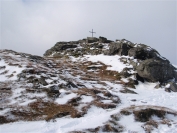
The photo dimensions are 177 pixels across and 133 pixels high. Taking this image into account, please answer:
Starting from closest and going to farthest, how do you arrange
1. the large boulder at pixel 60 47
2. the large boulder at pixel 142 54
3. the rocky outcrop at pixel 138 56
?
the rocky outcrop at pixel 138 56, the large boulder at pixel 142 54, the large boulder at pixel 60 47

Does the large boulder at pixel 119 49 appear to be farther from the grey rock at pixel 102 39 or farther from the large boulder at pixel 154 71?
the grey rock at pixel 102 39

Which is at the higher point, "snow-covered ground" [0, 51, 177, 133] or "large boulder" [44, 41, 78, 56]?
"large boulder" [44, 41, 78, 56]

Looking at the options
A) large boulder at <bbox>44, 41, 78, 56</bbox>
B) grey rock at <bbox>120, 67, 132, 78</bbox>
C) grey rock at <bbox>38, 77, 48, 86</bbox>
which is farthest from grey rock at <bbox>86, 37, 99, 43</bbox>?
grey rock at <bbox>38, 77, 48, 86</bbox>

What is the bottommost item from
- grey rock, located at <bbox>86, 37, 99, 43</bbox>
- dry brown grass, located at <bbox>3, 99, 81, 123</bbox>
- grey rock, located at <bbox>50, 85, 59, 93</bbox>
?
dry brown grass, located at <bbox>3, 99, 81, 123</bbox>

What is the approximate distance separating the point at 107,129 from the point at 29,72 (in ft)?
61.5

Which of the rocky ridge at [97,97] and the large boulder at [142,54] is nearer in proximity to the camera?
the rocky ridge at [97,97]

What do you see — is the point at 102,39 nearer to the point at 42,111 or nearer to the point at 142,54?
the point at 142,54

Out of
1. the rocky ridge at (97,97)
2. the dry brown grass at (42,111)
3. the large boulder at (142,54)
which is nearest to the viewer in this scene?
the rocky ridge at (97,97)

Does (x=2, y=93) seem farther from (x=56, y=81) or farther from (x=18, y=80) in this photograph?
(x=56, y=81)

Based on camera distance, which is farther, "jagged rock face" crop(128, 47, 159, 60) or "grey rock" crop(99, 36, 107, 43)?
"grey rock" crop(99, 36, 107, 43)

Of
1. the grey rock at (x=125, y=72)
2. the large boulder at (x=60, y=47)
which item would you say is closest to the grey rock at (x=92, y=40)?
the large boulder at (x=60, y=47)

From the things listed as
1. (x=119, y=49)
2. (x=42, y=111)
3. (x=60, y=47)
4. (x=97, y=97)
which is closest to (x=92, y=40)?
(x=60, y=47)

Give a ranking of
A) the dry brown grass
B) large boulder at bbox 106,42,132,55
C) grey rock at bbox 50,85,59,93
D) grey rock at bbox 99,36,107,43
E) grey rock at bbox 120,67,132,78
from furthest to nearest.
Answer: grey rock at bbox 99,36,107,43 → large boulder at bbox 106,42,132,55 → grey rock at bbox 120,67,132,78 → grey rock at bbox 50,85,59,93 → the dry brown grass

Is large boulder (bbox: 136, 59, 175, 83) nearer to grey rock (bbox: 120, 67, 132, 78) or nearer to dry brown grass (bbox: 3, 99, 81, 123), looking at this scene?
grey rock (bbox: 120, 67, 132, 78)
